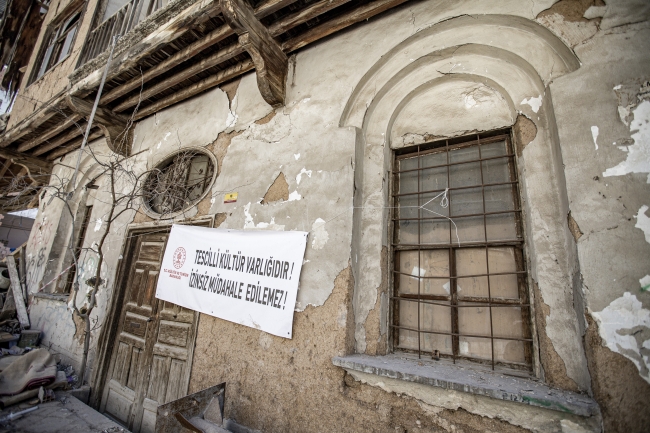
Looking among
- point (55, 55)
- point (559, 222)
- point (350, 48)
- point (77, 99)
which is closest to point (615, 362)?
point (559, 222)

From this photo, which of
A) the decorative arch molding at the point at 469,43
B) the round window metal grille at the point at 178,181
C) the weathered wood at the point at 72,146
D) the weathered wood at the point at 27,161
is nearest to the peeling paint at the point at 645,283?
the decorative arch molding at the point at 469,43

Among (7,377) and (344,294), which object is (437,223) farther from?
(7,377)

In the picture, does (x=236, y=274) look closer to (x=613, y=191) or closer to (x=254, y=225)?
(x=254, y=225)

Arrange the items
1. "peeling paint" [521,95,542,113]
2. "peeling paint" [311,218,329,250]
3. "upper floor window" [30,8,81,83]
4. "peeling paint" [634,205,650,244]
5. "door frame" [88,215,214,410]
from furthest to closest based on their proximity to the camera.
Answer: "upper floor window" [30,8,81,83]
"door frame" [88,215,214,410]
"peeling paint" [311,218,329,250]
"peeling paint" [521,95,542,113]
"peeling paint" [634,205,650,244]

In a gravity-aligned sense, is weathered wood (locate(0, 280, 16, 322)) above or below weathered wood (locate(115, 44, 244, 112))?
below

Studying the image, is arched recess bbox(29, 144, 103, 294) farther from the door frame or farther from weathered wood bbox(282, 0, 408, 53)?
weathered wood bbox(282, 0, 408, 53)

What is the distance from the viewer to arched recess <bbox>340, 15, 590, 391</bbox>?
6.26 feet

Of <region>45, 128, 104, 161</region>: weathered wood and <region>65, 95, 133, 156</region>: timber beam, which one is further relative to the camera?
<region>45, 128, 104, 161</region>: weathered wood

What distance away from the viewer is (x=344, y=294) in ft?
7.70

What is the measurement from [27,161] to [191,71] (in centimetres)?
607

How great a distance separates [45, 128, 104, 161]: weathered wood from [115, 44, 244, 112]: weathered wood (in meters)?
1.44

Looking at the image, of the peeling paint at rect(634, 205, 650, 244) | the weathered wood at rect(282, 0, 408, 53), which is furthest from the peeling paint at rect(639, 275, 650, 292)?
the weathered wood at rect(282, 0, 408, 53)

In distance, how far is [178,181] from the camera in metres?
4.08

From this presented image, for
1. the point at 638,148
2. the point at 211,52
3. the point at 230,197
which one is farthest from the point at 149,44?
the point at 638,148
